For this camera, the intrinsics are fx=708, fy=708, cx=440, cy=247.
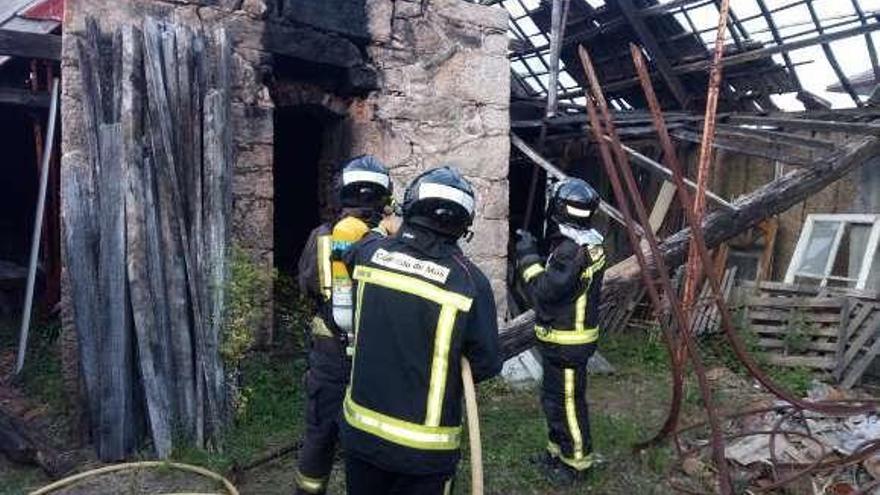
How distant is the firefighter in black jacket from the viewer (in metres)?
2.49

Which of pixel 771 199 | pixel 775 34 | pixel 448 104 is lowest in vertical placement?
pixel 771 199

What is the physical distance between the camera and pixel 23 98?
220 inches

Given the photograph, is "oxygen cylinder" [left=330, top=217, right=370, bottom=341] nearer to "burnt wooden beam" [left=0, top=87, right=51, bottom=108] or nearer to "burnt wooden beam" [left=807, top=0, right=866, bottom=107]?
"burnt wooden beam" [left=0, top=87, right=51, bottom=108]

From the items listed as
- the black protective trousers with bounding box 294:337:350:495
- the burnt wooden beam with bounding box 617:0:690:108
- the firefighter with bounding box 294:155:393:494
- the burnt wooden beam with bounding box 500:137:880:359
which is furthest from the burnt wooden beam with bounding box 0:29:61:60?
the burnt wooden beam with bounding box 617:0:690:108

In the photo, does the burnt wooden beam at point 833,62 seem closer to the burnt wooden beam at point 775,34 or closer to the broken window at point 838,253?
the burnt wooden beam at point 775,34

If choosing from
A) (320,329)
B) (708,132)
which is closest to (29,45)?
(320,329)

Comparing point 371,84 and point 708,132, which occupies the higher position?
point 371,84

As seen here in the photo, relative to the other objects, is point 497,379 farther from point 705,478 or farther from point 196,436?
point 196,436

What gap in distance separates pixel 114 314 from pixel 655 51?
6963 mm

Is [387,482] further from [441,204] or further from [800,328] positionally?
[800,328]

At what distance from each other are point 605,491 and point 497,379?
1.80 metres

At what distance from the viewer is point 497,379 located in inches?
227

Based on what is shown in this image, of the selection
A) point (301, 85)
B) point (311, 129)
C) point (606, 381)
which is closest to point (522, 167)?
point (311, 129)

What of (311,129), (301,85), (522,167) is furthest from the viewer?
(522,167)
